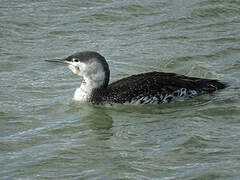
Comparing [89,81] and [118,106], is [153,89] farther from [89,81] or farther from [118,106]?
[89,81]

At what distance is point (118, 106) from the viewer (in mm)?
11547

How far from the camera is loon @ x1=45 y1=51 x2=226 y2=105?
37.7 ft

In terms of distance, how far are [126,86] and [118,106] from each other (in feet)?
1.18

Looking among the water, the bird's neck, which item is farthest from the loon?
the water

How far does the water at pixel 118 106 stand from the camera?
887 centimetres

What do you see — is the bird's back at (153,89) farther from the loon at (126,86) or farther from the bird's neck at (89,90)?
the bird's neck at (89,90)

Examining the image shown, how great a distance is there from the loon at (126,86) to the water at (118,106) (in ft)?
0.48

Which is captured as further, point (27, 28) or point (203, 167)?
point (27, 28)

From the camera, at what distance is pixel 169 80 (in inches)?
461

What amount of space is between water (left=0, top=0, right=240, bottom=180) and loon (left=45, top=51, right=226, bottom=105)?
146 mm

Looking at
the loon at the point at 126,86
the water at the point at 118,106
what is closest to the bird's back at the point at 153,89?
the loon at the point at 126,86

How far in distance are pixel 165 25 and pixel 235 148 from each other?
711 centimetres

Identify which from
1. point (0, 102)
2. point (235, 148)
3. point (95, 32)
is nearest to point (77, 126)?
point (0, 102)

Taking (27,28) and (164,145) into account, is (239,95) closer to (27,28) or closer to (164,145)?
(164,145)
